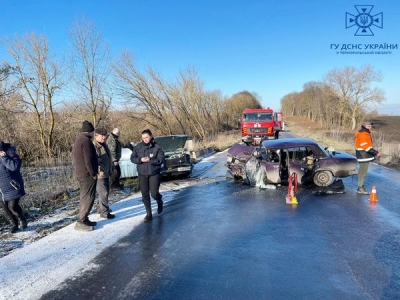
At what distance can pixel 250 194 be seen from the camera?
7.98m

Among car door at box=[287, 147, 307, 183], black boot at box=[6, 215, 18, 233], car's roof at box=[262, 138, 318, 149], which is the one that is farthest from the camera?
car's roof at box=[262, 138, 318, 149]

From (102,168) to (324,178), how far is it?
238 inches

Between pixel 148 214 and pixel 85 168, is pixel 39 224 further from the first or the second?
pixel 148 214

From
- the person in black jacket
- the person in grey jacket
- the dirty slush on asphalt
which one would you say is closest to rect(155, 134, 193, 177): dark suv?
the dirty slush on asphalt

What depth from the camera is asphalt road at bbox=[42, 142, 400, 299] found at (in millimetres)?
3326

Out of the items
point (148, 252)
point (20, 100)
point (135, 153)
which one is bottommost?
point (148, 252)

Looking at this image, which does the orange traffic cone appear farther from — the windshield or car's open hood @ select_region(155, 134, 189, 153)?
the windshield

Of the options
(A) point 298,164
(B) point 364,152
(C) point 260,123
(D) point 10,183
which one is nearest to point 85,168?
(D) point 10,183

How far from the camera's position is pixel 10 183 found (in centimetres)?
529

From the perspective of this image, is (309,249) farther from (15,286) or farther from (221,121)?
(221,121)

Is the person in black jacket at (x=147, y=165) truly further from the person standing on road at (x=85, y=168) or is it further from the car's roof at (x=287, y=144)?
the car's roof at (x=287, y=144)

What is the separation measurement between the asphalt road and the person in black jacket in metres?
0.55

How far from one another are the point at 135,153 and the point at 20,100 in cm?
1453

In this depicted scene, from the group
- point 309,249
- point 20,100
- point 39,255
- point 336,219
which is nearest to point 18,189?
point 39,255
